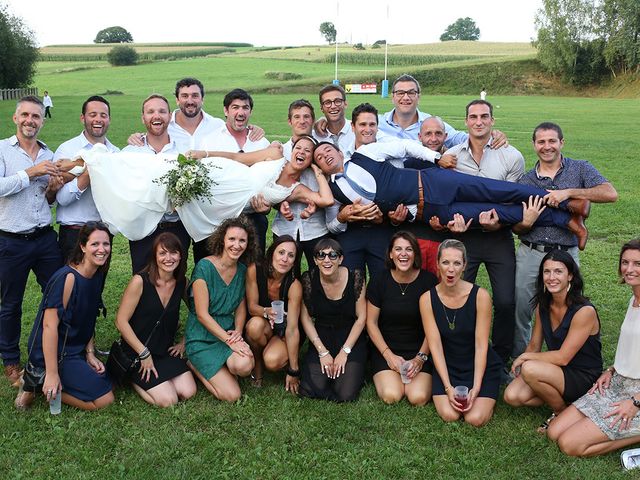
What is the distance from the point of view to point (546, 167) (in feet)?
22.0

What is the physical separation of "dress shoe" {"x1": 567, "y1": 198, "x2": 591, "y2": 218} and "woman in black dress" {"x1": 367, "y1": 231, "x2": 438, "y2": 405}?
149cm

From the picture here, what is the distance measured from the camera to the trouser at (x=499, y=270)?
22.2 ft

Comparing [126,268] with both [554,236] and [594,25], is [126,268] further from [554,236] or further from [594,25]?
[594,25]

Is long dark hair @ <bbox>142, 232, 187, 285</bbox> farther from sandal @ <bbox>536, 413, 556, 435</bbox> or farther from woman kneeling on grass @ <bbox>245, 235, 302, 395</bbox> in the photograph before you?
sandal @ <bbox>536, 413, 556, 435</bbox>

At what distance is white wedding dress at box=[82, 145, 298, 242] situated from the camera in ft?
21.6

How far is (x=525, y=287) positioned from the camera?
6.77 meters

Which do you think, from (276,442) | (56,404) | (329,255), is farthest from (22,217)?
(276,442)

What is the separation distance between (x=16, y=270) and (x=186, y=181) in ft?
6.16

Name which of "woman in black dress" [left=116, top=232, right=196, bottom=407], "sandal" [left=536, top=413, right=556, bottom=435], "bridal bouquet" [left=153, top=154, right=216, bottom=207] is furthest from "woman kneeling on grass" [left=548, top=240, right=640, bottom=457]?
"bridal bouquet" [left=153, top=154, right=216, bottom=207]

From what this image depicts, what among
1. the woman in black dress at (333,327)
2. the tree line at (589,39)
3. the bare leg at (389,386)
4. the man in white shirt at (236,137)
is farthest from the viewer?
the tree line at (589,39)

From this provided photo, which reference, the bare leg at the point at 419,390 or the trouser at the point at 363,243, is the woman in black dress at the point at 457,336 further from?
the trouser at the point at 363,243

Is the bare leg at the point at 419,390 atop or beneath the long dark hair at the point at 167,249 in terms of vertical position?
beneath

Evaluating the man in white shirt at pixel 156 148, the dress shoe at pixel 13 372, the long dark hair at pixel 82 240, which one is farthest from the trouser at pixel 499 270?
the dress shoe at pixel 13 372

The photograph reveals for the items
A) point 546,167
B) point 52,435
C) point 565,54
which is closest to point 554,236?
point 546,167
